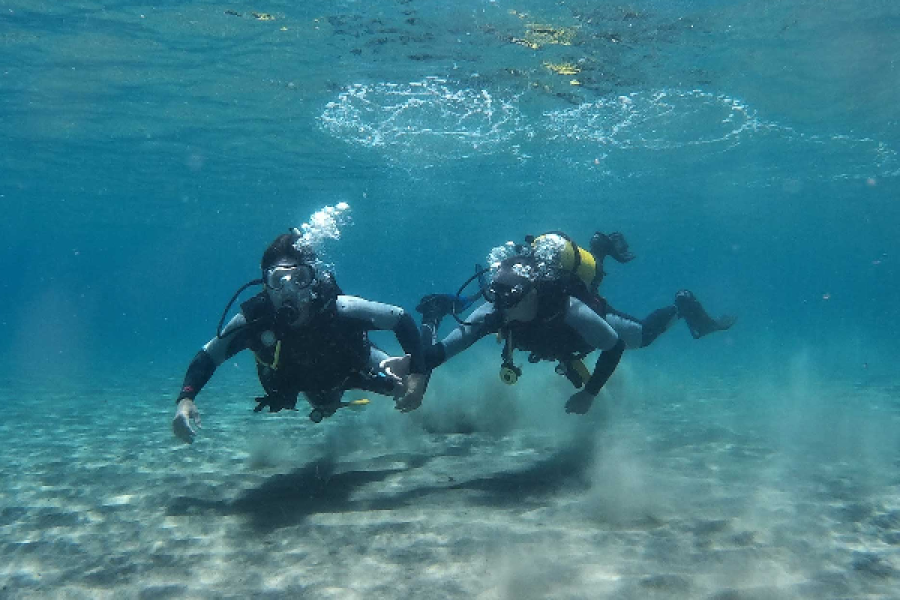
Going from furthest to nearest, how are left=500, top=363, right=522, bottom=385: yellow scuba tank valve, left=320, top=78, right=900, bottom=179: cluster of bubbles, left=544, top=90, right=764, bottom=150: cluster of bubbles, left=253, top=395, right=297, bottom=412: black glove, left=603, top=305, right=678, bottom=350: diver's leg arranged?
left=544, top=90, right=764, bottom=150: cluster of bubbles → left=320, top=78, right=900, bottom=179: cluster of bubbles → left=603, top=305, right=678, bottom=350: diver's leg → left=500, top=363, right=522, bottom=385: yellow scuba tank valve → left=253, top=395, right=297, bottom=412: black glove

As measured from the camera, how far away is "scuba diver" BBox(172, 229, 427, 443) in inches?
237

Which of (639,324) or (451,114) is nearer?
(639,324)

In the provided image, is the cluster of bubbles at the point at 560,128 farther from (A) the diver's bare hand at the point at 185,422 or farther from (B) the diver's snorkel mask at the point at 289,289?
(A) the diver's bare hand at the point at 185,422

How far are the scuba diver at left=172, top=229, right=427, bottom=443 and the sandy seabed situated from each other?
1.19 meters

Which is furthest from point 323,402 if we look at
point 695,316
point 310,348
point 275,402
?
point 695,316

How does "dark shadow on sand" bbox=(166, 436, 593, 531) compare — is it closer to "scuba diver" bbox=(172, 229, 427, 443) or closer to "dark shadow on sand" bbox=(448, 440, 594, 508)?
"dark shadow on sand" bbox=(448, 440, 594, 508)

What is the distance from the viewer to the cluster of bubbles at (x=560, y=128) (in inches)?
822

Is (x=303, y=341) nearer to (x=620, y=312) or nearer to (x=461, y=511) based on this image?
(x=461, y=511)

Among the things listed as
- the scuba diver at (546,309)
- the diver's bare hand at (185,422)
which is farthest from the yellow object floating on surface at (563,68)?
the diver's bare hand at (185,422)

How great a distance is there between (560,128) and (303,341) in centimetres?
2061

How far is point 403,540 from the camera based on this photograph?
16.9 feet

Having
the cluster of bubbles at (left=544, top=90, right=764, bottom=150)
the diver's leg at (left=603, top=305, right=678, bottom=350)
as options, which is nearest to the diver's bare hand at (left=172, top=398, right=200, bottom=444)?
the diver's leg at (left=603, top=305, right=678, bottom=350)

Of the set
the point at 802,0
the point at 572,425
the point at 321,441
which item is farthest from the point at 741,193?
the point at 321,441

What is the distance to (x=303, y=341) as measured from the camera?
6.25m
